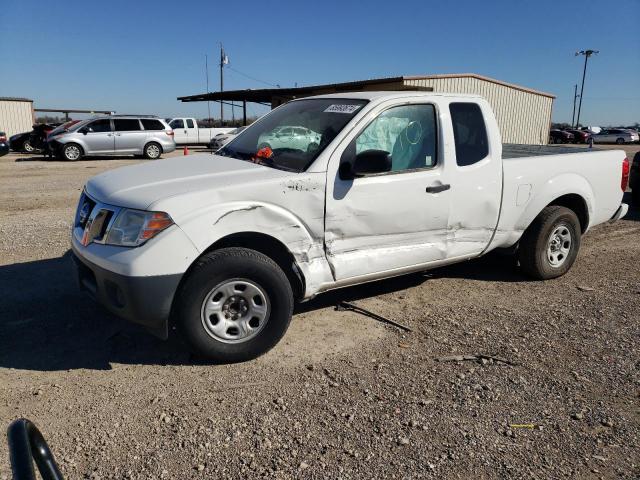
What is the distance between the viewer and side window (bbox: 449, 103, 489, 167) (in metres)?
4.55

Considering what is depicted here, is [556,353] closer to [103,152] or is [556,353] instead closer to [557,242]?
[557,242]

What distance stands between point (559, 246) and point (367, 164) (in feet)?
9.25

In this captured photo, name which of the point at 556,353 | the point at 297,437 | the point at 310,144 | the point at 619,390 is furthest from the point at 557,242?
the point at 297,437

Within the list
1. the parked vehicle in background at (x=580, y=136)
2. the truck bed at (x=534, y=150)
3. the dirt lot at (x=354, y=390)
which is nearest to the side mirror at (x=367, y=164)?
the dirt lot at (x=354, y=390)

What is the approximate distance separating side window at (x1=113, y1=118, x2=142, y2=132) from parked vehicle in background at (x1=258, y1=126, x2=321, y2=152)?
58.5 feet

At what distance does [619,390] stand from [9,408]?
3743mm

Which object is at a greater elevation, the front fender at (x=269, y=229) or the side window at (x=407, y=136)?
the side window at (x=407, y=136)

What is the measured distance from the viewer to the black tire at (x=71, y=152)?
19750 millimetres

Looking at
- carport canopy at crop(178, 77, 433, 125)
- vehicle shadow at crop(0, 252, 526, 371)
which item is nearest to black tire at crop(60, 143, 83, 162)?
carport canopy at crop(178, 77, 433, 125)

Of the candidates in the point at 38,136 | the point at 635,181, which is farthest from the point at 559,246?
the point at 38,136

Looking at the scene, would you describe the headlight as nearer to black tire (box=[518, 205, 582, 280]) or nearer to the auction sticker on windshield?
the auction sticker on windshield

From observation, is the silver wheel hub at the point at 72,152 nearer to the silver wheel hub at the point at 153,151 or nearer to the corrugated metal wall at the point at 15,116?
the silver wheel hub at the point at 153,151

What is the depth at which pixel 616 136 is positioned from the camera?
1955 inches

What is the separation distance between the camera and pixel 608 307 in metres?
4.82
